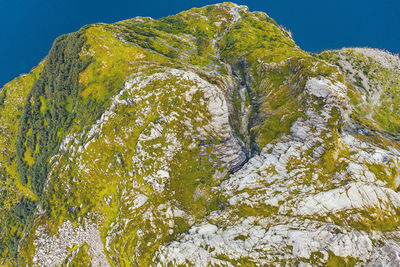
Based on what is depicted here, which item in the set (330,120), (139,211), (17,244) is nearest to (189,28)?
(330,120)

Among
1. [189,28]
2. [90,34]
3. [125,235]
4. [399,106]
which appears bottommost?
[125,235]

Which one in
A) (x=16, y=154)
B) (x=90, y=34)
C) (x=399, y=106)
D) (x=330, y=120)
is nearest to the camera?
(x=330, y=120)

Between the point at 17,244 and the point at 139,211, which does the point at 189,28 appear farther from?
the point at 17,244

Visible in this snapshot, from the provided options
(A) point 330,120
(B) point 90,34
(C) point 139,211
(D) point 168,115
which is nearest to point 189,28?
(B) point 90,34

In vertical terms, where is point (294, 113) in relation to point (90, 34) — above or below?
below

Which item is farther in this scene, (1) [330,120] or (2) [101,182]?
(2) [101,182]

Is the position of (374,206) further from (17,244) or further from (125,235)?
(17,244)

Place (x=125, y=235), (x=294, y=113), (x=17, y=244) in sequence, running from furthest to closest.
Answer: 1. (x=17, y=244)
2. (x=294, y=113)
3. (x=125, y=235)
